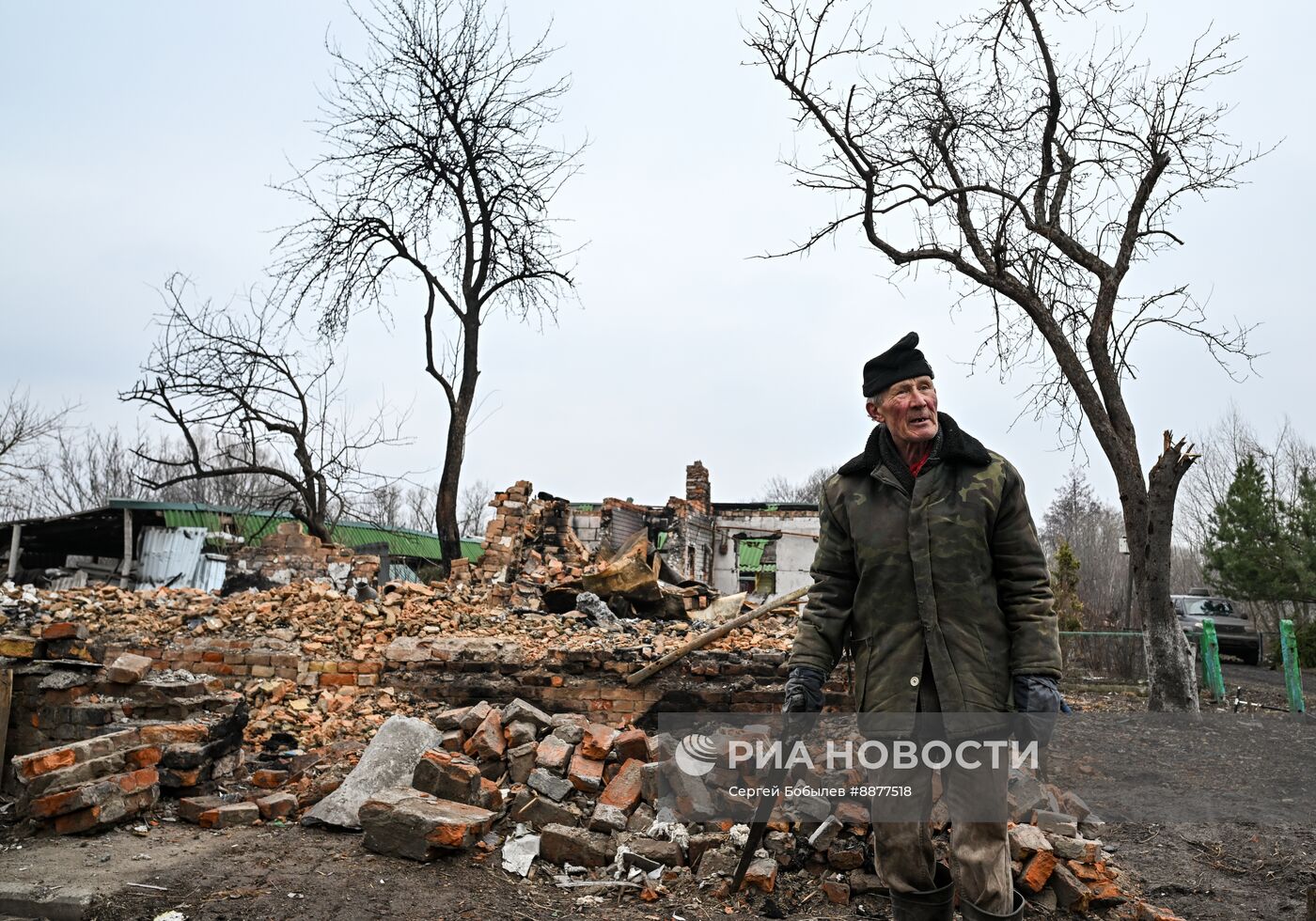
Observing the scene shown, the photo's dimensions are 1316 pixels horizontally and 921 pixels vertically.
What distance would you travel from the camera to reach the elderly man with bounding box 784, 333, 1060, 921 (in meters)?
2.60

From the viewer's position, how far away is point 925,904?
2.69 m

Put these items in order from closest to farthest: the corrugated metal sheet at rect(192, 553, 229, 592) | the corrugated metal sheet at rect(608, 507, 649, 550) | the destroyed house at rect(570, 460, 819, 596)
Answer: the corrugated metal sheet at rect(608, 507, 649, 550)
the corrugated metal sheet at rect(192, 553, 229, 592)
the destroyed house at rect(570, 460, 819, 596)

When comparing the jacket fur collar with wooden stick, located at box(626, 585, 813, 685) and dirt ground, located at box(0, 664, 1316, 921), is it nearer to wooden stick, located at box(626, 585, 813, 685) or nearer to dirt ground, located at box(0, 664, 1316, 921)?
dirt ground, located at box(0, 664, 1316, 921)

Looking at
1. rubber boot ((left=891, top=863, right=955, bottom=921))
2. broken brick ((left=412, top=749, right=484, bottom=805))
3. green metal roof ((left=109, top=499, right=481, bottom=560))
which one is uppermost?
green metal roof ((left=109, top=499, right=481, bottom=560))

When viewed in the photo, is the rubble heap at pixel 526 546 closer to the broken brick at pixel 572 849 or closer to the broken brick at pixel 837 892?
the broken brick at pixel 572 849

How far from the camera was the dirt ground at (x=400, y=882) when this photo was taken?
3707 mm

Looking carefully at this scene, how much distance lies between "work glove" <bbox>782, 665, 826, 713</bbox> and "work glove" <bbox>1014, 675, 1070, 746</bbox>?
2.00ft

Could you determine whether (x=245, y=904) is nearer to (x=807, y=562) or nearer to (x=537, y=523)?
(x=537, y=523)

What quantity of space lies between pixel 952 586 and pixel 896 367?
2.44ft

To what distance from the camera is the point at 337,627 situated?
827 centimetres

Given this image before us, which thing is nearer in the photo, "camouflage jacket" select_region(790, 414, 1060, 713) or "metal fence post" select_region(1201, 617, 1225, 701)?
"camouflage jacket" select_region(790, 414, 1060, 713)

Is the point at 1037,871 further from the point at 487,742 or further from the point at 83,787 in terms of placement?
the point at 83,787

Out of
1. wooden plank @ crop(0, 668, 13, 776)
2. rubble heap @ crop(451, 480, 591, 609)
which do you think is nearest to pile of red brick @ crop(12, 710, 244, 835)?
wooden plank @ crop(0, 668, 13, 776)

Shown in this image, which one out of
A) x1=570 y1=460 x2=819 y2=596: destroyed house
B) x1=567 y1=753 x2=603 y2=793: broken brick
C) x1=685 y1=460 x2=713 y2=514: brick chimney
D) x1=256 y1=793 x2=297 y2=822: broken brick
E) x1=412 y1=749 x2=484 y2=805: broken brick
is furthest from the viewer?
x1=685 y1=460 x2=713 y2=514: brick chimney
